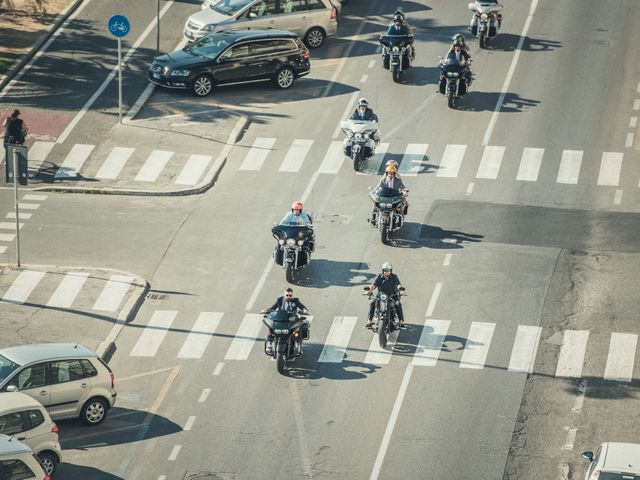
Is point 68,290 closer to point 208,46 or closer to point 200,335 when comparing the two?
point 200,335

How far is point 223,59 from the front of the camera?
167 feet

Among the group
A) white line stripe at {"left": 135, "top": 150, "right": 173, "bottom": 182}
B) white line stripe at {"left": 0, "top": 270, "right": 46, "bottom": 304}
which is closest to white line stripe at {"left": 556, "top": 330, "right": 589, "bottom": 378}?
white line stripe at {"left": 0, "top": 270, "right": 46, "bottom": 304}

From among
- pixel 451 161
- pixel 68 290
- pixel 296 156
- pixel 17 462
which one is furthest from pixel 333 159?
pixel 17 462

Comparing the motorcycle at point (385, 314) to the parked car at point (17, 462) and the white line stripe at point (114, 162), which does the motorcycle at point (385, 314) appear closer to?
the parked car at point (17, 462)

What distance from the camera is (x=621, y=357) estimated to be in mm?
35469

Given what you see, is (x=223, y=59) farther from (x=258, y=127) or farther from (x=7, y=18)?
(x=7, y=18)

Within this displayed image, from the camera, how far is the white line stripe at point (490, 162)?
45.5 metres

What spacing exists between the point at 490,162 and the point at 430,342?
11356 mm

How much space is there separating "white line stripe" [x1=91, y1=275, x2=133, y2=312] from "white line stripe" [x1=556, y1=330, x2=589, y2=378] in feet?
35.1

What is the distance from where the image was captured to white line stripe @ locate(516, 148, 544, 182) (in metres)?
45.3

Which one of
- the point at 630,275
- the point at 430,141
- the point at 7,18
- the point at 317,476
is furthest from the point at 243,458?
the point at 7,18

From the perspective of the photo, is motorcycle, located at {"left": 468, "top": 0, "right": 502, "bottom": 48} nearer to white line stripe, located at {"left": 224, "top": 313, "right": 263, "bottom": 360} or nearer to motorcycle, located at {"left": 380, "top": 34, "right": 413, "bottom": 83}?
motorcycle, located at {"left": 380, "top": 34, "right": 413, "bottom": 83}

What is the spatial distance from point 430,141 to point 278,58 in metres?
6.56

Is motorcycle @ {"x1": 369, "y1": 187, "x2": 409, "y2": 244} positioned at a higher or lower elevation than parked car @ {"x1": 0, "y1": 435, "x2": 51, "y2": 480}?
higher
